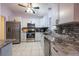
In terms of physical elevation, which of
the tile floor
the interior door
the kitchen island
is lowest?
the tile floor

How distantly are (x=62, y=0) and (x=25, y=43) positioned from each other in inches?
189

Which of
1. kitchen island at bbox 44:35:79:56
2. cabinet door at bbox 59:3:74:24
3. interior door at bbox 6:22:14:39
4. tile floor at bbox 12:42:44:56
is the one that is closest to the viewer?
kitchen island at bbox 44:35:79:56

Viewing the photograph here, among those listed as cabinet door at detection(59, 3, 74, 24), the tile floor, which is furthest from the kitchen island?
the tile floor

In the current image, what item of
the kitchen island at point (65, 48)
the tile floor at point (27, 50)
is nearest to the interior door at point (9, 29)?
the tile floor at point (27, 50)

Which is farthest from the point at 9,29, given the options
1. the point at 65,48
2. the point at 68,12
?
the point at 65,48

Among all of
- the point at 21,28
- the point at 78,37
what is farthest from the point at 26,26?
the point at 78,37

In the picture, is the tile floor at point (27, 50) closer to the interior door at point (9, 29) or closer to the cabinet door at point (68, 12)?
the interior door at point (9, 29)

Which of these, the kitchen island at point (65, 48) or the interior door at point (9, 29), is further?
the interior door at point (9, 29)

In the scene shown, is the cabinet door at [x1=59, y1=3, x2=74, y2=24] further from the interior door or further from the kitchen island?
the interior door

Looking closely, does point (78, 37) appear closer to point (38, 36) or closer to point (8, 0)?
point (8, 0)

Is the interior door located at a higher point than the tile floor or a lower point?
higher

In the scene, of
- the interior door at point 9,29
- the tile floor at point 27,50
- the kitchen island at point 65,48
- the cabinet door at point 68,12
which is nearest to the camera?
the kitchen island at point 65,48

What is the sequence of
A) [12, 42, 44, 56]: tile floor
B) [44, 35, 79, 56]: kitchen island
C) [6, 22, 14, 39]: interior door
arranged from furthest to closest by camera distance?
1. [6, 22, 14, 39]: interior door
2. [12, 42, 44, 56]: tile floor
3. [44, 35, 79, 56]: kitchen island

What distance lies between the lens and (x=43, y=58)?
1439 mm
